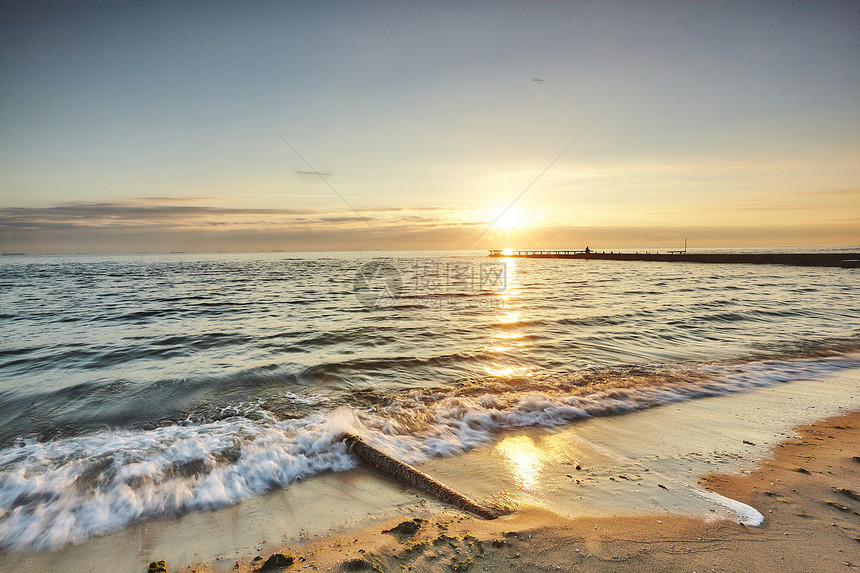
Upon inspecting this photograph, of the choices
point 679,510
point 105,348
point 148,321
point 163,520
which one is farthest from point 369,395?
point 148,321

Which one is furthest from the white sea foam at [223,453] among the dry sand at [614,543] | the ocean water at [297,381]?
the dry sand at [614,543]

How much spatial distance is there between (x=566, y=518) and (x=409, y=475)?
191 centimetres

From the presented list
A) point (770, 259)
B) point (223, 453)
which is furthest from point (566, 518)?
point (770, 259)

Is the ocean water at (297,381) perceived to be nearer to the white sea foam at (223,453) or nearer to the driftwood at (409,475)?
the white sea foam at (223,453)

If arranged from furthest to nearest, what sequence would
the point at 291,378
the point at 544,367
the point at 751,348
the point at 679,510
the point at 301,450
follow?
the point at 751,348 < the point at 544,367 < the point at 291,378 < the point at 301,450 < the point at 679,510

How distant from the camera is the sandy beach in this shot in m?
3.54

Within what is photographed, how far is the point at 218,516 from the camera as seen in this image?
4.45 meters

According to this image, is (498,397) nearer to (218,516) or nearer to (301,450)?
(301,450)

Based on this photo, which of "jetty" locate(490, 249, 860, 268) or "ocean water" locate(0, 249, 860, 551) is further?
"jetty" locate(490, 249, 860, 268)

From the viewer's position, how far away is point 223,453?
5891mm

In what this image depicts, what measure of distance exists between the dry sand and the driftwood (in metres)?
0.17

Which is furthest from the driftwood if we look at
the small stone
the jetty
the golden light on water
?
the jetty

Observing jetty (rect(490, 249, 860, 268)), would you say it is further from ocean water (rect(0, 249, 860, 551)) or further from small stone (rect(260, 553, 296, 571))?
small stone (rect(260, 553, 296, 571))

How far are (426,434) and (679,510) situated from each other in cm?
371
